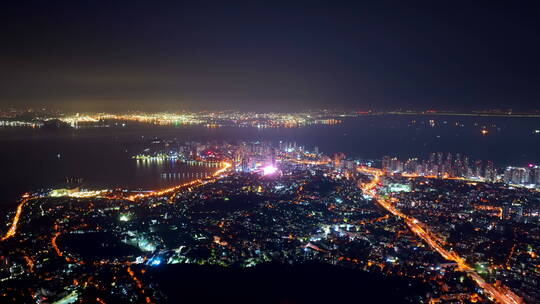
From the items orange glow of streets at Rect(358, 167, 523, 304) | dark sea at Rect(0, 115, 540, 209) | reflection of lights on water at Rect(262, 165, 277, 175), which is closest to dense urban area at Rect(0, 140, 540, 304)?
orange glow of streets at Rect(358, 167, 523, 304)

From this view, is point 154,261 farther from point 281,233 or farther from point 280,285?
point 281,233

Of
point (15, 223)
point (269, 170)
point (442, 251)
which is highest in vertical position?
point (269, 170)

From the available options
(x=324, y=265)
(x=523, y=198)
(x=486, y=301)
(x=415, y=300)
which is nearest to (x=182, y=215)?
(x=324, y=265)

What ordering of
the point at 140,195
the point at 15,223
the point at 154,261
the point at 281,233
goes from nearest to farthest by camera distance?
1. the point at 154,261
2. the point at 281,233
3. the point at 15,223
4. the point at 140,195

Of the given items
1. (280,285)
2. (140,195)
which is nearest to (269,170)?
(140,195)

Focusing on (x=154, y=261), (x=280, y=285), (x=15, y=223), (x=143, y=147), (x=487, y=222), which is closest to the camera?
(x=280, y=285)

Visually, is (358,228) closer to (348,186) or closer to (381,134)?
(348,186)

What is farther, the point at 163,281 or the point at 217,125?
the point at 217,125
